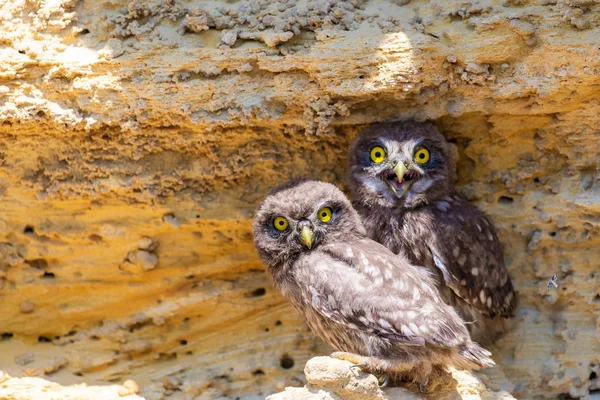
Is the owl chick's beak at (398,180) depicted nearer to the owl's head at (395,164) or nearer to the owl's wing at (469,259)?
the owl's head at (395,164)

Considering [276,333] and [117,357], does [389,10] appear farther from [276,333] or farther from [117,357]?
[117,357]

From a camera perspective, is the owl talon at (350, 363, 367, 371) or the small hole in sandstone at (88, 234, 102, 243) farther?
the small hole in sandstone at (88, 234, 102, 243)

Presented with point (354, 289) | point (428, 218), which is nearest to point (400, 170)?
point (428, 218)

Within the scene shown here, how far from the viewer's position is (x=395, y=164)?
16.0 feet

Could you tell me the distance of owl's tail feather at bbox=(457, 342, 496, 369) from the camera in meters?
4.29

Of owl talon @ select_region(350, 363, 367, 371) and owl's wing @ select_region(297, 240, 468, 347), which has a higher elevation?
owl's wing @ select_region(297, 240, 468, 347)

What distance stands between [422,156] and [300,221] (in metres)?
0.80

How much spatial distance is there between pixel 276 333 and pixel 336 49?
68.7 inches

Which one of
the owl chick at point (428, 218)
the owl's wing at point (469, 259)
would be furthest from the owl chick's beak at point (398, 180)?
the owl's wing at point (469, 259)

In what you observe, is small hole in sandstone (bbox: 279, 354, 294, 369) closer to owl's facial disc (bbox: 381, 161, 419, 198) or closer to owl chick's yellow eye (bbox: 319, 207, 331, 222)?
owl chick's yellow eye (bbox: 319, 207, 331, 222)

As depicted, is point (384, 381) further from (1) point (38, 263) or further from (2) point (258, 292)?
(1) point (38, 263)

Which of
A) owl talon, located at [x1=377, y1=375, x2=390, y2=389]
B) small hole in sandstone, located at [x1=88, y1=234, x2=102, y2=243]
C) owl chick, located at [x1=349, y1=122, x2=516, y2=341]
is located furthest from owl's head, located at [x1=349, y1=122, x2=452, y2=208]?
small hole in sandstone, located at [x1=88, y1=234, x2=102, y2=243]

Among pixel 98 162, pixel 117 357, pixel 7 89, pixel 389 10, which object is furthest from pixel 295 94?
pixel 117 357

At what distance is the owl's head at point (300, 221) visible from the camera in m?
4.73
